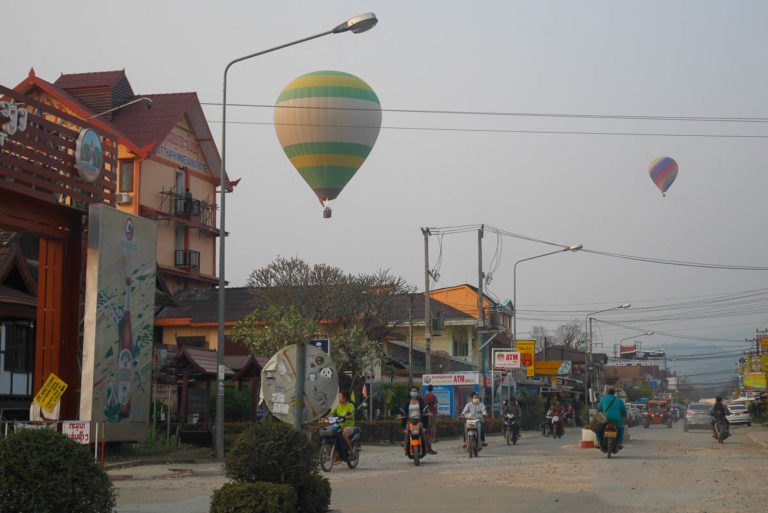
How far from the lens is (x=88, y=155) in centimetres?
1914

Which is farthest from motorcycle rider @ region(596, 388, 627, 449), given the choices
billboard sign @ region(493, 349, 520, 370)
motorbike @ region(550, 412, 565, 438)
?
billboard sign @ region(493, 349, 520, 370)

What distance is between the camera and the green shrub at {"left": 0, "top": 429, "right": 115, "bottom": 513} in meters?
8.02

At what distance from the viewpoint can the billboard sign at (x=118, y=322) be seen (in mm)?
18703

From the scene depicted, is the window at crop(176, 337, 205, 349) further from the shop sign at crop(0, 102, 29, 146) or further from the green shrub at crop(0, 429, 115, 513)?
the green shrub at crop(0, 429, 115, 513)

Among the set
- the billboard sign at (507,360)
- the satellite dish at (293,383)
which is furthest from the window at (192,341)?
the satellite dish at (293,383)

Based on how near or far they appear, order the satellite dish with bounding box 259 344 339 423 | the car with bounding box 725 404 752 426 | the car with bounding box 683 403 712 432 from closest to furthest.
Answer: the satellite dish with bounding box 259 344 339 423
the car with bounding box 683 403 712 432
the car with bounding box 725 404 752 426

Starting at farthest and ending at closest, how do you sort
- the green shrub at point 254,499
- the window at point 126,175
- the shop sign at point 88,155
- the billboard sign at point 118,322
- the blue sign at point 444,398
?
the window at point 126,175
the blue sign at point 444,398
the shop sign at point 88,155
the billboard sign at point 118,322
the green shrub at point 254,499

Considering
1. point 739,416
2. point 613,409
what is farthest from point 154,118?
point 739,416

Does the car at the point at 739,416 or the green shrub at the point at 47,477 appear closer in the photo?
the green shrub at the point at 47,477

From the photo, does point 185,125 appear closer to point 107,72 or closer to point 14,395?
point 107,72

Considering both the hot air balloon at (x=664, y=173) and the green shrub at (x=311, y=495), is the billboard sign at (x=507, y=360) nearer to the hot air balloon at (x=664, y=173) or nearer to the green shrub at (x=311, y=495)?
the hot air balloon at (x=664, y=173)

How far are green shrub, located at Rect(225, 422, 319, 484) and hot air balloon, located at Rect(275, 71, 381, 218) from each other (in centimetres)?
2540

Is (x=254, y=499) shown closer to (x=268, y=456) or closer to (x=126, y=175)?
(x=268, y=456)

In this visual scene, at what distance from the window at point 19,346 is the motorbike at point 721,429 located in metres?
21.4
